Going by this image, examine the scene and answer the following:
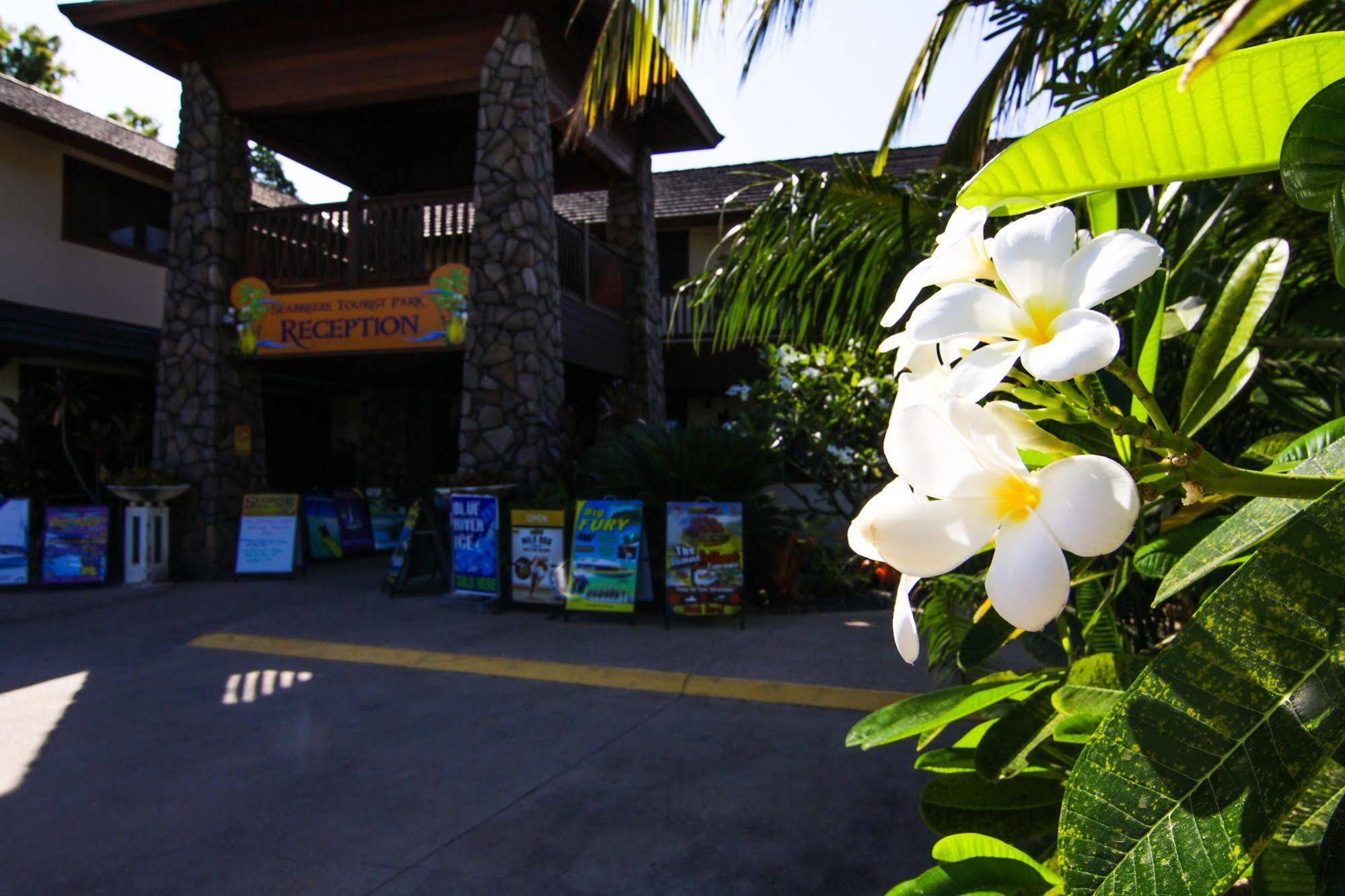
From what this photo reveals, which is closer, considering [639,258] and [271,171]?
[639,258]

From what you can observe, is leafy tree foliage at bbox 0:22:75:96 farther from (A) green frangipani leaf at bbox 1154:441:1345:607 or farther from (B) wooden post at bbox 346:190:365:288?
(A) green frangipani leaf at bbox 1154:441:1345:607

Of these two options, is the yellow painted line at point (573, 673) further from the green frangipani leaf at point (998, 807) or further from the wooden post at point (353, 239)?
the wooden post at point (353, 239)

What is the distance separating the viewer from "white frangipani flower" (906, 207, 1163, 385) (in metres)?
0.72

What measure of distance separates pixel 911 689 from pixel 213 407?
9.13 meters

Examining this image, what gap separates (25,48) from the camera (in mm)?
26312

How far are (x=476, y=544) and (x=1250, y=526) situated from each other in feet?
28.1

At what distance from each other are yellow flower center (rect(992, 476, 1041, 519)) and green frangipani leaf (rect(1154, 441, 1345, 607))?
0.26 meters

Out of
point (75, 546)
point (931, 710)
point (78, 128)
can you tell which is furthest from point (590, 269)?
point (931, 710)

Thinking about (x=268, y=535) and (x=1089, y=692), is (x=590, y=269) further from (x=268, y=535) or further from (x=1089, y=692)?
(x=1089, y=692)

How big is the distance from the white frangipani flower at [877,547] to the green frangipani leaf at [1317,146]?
1.31 feet

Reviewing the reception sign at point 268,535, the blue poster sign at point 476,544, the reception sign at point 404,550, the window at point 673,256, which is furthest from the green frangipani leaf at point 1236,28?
the window at point 673,256

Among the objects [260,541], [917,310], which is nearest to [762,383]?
[260,541]

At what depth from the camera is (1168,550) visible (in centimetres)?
142

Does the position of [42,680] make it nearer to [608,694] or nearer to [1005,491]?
[608,694]
